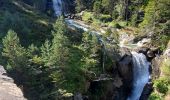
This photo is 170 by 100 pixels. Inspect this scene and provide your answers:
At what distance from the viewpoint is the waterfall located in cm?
5862

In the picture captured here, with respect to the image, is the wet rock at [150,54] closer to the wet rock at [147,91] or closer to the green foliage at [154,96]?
the wet rock at [147,91]

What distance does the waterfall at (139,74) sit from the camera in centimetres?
5862

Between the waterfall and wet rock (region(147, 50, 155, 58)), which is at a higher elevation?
wet rock (region(147, 50, 155, 58))

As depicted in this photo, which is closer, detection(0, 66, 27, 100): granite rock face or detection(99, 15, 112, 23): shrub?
detection(0, 66, 27, 100): granite rock face

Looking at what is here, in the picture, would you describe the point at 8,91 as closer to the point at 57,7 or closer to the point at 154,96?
→ the point at 154,96

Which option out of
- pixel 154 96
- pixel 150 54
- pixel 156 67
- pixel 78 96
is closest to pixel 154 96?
pixel 154 96

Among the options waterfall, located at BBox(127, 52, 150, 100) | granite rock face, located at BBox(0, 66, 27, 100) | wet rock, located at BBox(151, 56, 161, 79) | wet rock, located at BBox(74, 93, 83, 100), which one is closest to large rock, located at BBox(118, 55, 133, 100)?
waterfall, located at BBox(127, 52, 150, 100)

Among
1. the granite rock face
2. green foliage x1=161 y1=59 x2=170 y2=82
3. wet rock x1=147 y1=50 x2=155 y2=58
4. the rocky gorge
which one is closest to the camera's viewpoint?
the granite rock face

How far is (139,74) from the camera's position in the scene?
6050 centimetres

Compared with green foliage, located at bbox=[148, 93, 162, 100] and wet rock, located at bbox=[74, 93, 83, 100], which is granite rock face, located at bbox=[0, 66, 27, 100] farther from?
green foliage, located at bbox=[148, 93, 162, 100]

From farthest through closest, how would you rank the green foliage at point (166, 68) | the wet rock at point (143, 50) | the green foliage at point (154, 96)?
1. the wet rock at point (143, 50)
2. the green foliage at point (166, 68)
3. the green foliage at point (154, 96)

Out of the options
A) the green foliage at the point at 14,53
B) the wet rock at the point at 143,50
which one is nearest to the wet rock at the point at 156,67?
the wet rock at the point at 143,50

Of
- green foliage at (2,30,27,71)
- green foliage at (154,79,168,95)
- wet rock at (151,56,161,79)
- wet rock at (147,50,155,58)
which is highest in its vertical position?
green foliage at (2,30,27,71)

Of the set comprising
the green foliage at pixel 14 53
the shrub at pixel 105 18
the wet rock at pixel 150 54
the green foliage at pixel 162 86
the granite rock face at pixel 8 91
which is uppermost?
the granite rock face at pixel 8 91
